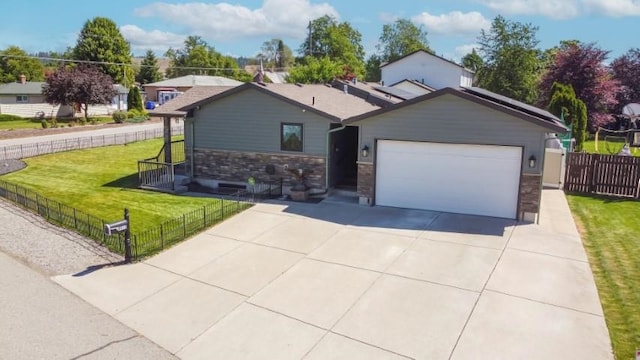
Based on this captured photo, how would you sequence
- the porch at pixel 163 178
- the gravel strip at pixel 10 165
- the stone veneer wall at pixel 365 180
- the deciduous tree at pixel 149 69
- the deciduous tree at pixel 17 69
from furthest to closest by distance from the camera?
the deciduous tree at pixel 149 69 → the deciduous tree at pixel 17 69 → the gravel strip at pixel 10 165 → the porch at pixel 163 178 → the stone veneer wall at pixel 365 180

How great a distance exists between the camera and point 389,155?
1453 cm

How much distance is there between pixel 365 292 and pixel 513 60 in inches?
1795

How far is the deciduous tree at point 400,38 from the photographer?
2965 inches

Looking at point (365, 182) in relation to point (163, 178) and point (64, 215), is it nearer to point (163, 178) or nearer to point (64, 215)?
point (163, 178)

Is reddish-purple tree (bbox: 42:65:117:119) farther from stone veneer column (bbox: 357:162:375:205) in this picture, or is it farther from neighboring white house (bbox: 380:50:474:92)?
stone veneer column (bbox: 357:162:375:205)

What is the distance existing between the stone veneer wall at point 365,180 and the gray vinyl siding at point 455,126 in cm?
73

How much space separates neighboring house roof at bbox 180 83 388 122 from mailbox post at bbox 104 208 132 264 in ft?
24.3

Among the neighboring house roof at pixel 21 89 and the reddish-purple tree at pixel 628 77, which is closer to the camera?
the reddish-purple tree at pixel 628 77

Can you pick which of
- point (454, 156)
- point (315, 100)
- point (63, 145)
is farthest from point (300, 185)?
point (63, 145)

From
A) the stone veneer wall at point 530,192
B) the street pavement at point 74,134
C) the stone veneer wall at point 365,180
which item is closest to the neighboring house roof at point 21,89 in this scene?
the street pavement at point 74,134

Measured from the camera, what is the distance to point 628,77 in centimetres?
3819

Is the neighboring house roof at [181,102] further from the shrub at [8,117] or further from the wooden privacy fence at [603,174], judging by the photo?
the shrub at [8,117]

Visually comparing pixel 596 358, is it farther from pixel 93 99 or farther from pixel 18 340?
pixel 93 99

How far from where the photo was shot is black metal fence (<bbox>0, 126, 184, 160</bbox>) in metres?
24.7
